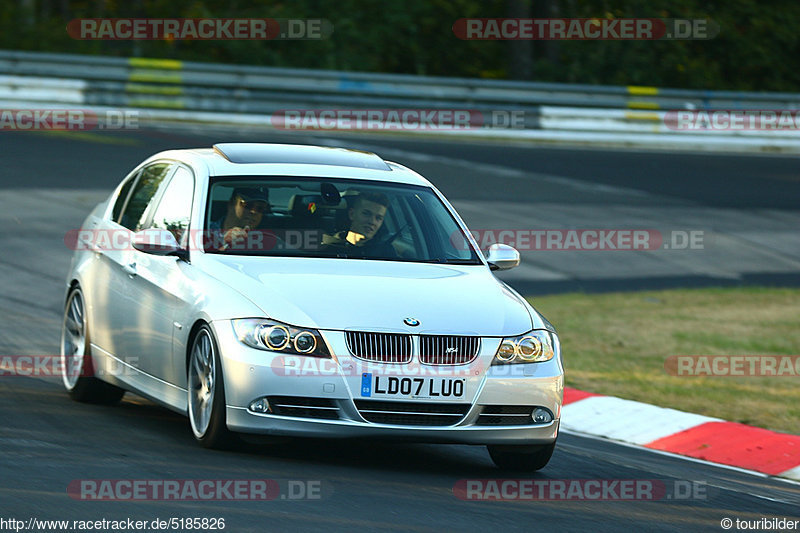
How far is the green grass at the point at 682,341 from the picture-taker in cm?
1067

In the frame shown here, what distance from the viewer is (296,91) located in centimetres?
2541

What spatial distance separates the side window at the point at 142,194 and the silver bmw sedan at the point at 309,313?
1cm

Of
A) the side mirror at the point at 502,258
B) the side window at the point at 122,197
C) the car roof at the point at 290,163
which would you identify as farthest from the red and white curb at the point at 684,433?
the side window at the point at 122,197

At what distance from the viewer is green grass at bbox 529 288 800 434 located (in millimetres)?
10672

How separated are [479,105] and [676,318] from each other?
502 inches

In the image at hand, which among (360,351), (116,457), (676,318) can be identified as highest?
(360,351)

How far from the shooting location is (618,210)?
781 inches

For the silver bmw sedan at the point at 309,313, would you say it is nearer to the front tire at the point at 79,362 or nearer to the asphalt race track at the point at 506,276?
the front tire at the point at 79,362

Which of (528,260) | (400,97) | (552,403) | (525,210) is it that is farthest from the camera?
(400,97)

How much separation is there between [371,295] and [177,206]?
1.70 m

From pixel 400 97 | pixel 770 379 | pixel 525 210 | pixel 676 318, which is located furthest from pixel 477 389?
pixel 400 97

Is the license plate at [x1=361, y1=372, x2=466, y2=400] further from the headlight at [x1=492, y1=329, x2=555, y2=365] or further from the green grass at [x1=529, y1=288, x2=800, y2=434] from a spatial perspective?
the green grass at [x1=529, y1=288, x2=800, y2=434]

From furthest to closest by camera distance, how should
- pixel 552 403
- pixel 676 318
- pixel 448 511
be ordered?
pixel 676 318 < pixel 552 403 < pixel 448 511

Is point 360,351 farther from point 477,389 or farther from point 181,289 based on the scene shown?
point 181,289
